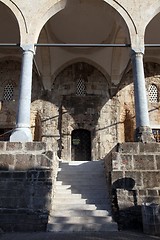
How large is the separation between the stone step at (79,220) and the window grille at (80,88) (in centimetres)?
801

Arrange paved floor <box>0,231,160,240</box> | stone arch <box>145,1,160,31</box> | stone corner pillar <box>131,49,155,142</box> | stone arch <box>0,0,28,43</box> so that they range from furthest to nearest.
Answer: stone arch <box>145,1,160,31</box>
stone arch <box>0,0,28,43</box>
stone corner pillar <box>131,49,155,142</box>
paved floor <box>0,231,160,240</box>

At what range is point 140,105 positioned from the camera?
23.9 feet

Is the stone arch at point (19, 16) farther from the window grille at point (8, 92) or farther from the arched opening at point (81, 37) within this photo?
the window grille at point (8, 92)

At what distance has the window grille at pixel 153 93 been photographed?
Result: 12.6 metres

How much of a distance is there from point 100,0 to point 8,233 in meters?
7.52

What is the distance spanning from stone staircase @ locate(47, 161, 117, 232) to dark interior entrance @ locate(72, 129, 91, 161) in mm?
3915

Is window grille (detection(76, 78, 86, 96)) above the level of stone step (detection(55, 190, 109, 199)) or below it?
above

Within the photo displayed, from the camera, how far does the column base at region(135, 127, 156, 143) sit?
6699mm

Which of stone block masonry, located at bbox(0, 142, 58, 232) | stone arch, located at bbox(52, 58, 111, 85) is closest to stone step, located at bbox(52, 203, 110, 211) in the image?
stone block masonry, located at bbox(0, 142, 58, 232)

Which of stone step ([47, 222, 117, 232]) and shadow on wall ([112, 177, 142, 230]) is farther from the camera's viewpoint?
shadow on wall ([112, 177, 142, 230])

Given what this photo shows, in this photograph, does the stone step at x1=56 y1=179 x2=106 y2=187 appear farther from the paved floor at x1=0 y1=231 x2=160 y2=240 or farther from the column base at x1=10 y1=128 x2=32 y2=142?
the paved floor at x1=0 y1=231 x2=160 y2=240

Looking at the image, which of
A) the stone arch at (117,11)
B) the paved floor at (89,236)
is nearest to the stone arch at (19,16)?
the stone arch at (117,11)

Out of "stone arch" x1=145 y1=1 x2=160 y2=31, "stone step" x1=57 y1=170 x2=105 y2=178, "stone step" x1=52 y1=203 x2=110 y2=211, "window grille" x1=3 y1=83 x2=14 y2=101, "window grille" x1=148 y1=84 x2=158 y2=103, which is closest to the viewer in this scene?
"stone step" x1=52 y1=203 x2=110 y2=211

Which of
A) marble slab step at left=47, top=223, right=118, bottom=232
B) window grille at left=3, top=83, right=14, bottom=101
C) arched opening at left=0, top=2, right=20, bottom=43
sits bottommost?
marble slab step at left=47, top=223, right=118, bottom=232
